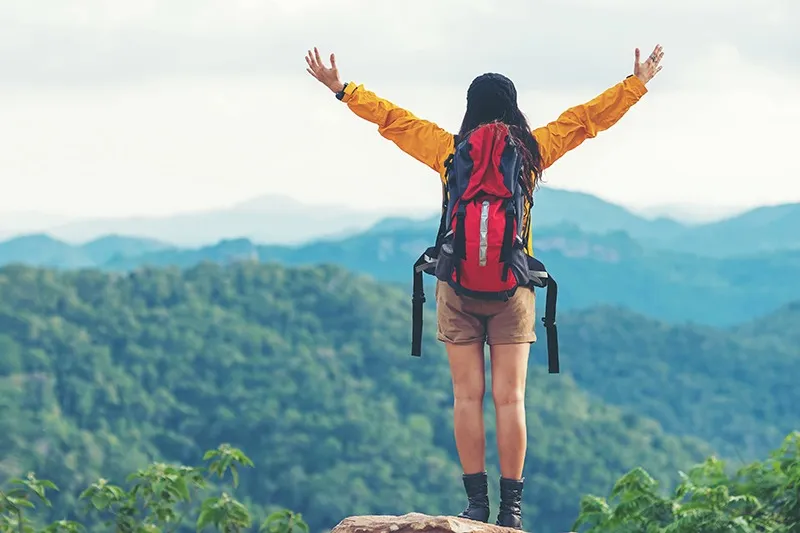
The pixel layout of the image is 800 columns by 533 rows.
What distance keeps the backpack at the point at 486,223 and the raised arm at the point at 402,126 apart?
16 centimetres

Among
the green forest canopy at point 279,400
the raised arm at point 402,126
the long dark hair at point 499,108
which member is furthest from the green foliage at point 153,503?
the green forest canopy at point 279,400

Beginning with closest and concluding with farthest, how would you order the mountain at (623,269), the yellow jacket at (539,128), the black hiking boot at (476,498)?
the yellow jacket at (539,128) < the black hiking boot at (476,498) < the mountain at (623,269)

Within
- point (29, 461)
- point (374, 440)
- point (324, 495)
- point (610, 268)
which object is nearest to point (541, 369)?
point (374, 440)

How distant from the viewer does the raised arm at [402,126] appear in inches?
A: 221

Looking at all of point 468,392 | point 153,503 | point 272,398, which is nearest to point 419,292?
point 468,392

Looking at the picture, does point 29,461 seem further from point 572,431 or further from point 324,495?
point 572,431

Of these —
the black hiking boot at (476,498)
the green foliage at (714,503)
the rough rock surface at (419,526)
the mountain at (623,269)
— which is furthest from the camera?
the mountain at (623,269)

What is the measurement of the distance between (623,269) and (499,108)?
16136 centimetres

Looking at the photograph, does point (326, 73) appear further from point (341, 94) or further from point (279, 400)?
point (279, 400)

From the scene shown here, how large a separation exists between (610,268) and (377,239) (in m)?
29.8

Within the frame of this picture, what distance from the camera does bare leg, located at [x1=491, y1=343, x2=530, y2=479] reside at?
18.2ft

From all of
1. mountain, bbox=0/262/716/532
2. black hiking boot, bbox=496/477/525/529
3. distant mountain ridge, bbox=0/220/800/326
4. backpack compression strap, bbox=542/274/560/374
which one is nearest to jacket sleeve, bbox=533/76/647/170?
backpack compression strap, bbox=542/274/560/374

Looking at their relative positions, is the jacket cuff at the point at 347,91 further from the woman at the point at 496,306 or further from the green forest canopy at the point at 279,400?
the green forest canopy at the point at 279,400

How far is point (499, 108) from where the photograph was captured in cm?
555
